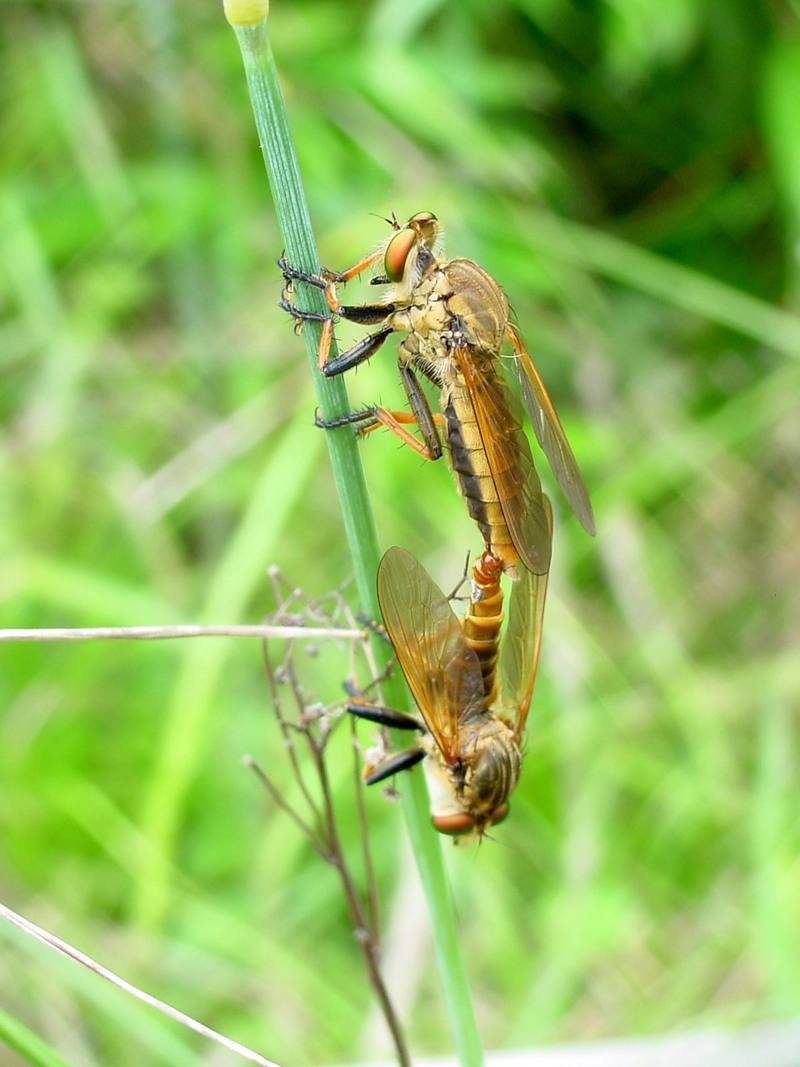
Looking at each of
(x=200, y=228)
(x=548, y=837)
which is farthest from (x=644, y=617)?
(x=200, y=228)

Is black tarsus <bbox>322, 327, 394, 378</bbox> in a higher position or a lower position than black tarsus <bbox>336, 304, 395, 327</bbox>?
lower

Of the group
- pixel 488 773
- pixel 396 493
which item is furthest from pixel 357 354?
pixel 396 493

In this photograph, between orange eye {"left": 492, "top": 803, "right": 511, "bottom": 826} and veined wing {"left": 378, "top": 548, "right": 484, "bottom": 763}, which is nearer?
veined wing {"left": 378, "top": 548, "right": 484, "bottom": 763}

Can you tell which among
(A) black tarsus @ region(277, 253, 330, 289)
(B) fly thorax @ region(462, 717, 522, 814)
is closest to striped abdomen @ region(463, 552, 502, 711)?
(B) fly thorax @ region(462, 717, 522, 814)

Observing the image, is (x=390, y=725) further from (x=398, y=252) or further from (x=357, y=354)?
(x=398, y=252)

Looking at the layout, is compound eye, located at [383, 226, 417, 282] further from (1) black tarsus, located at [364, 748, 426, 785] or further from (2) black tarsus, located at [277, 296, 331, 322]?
(1) black tarsus, located at [364, 748, 426, 785]

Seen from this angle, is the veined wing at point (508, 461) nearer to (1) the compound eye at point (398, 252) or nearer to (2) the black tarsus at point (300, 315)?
(1) the compound eye at point (398, 252)

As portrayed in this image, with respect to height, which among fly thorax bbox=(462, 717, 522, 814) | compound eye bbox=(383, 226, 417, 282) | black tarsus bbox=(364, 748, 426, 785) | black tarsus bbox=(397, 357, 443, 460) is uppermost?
compound eye bbox=(383, 226, 417, 282)
